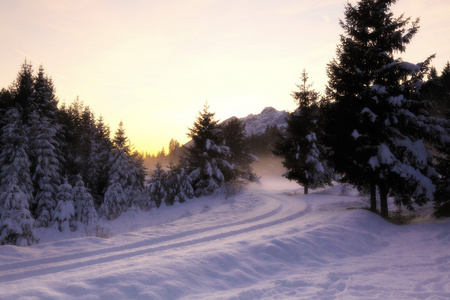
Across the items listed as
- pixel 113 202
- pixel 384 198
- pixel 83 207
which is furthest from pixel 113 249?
pixel 113 202

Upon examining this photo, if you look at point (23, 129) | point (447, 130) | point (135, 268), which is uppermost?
point (23, 129)

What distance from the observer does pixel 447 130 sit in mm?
14688

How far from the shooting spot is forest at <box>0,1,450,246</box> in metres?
14.9

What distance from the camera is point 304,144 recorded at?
93.2 ft

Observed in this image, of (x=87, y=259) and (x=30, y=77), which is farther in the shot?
(x=30, y=77)

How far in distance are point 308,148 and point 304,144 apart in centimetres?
57

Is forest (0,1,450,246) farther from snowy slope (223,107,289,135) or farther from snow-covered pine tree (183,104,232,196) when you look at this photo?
snowy slope (223,107,289,135)

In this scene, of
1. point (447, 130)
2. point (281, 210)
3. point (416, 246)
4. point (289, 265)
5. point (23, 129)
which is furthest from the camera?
point (23, 129)

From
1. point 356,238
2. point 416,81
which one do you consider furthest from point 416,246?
point 416,81

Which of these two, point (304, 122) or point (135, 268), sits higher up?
point (304, 122)

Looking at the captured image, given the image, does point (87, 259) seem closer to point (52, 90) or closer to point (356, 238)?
point (356, 238)

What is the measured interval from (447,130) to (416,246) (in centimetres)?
769

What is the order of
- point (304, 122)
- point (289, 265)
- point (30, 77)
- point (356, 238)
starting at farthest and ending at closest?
point (304, 122), point (30, 77), point (356, 238), point (289, 265)

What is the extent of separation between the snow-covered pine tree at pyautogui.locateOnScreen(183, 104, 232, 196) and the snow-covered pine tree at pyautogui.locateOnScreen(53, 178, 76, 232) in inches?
427
